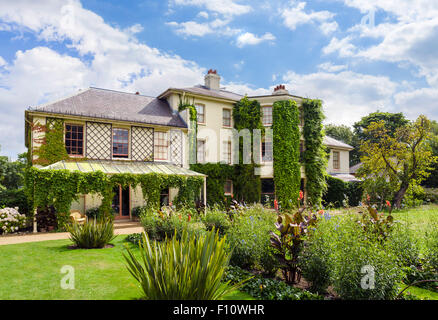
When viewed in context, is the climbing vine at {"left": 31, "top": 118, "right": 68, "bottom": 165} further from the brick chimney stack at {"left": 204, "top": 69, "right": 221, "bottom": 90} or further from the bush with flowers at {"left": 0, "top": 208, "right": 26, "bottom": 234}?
the brick chimney stack at {"left": 204, "top": 69, "right": 221, "bottom": 90}

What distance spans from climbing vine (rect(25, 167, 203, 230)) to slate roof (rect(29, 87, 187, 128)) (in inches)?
161

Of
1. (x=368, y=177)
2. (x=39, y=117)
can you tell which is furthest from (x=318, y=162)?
(x=39, y=117)

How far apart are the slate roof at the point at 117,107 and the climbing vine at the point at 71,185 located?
4.09 m

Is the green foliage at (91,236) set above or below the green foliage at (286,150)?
below

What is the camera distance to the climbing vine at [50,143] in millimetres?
14883

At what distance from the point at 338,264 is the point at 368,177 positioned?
21.3 metres

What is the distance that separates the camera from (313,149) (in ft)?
71.1

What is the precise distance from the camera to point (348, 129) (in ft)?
159

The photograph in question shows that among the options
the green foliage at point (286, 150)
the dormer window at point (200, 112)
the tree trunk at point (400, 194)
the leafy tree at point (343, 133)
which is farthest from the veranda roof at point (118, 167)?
the leafy tree at point (343, 133)

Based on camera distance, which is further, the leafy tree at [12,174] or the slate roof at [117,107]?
the leafy tree at [12,174]

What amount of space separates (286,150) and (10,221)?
1639 centimetres

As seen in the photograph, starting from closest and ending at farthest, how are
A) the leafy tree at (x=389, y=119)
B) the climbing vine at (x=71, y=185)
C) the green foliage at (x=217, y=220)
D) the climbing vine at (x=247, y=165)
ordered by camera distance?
the green foliage at (x=217, y=220) < the climbing vine at (x=71, y=185) < the climbing vine at (x=247, y=165) < the leafy tree at (x=389, y=119)

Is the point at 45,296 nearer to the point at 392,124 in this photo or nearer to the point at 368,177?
the point at 368,177

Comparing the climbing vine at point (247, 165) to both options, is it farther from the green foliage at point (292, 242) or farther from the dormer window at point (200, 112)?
the green foliage at point (292, 242)
